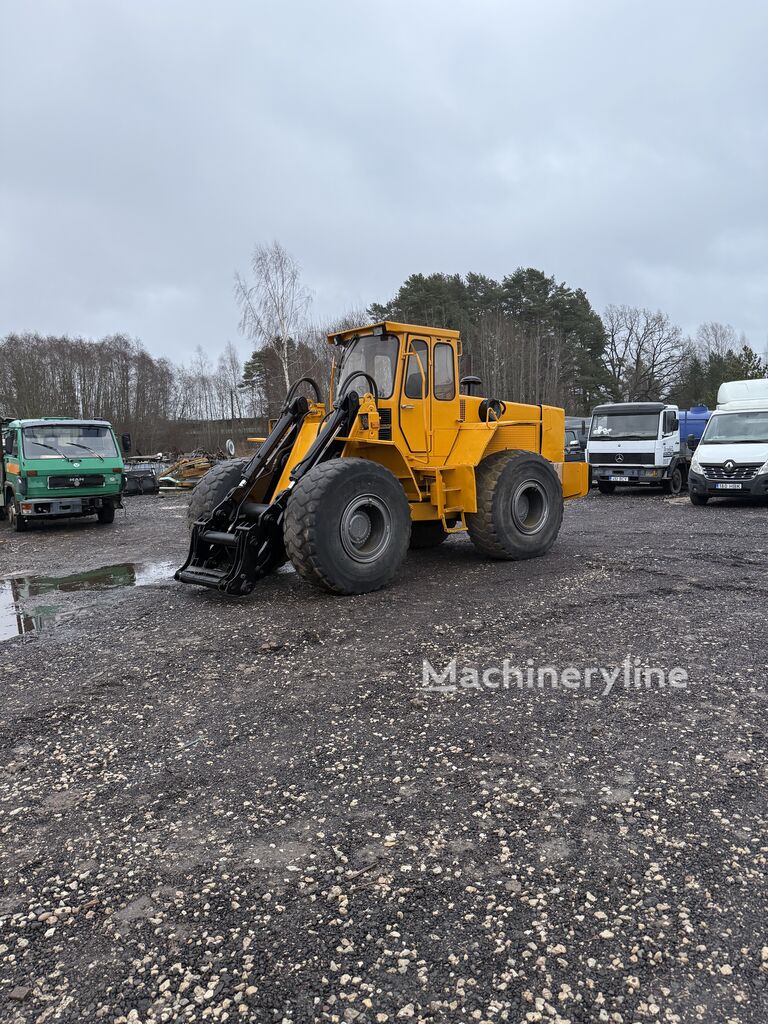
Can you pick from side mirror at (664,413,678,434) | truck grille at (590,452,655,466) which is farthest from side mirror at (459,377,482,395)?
side mirror at (664,413,678,434)

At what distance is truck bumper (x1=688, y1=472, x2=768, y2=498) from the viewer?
14094 millimetres

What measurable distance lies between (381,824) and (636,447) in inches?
631

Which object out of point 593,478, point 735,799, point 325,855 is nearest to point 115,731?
point 325,855

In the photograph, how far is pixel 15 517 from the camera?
47.0ft

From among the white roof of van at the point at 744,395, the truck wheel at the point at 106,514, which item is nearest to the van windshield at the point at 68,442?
the truck wheel at the point at 106,514

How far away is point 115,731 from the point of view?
4.10m

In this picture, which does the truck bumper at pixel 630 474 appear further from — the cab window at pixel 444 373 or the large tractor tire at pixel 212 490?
the large tractor tire at pixel 212 490

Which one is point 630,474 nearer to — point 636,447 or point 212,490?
point 636,447

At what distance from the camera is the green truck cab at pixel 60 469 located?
13297 mm

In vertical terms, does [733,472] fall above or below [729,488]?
above

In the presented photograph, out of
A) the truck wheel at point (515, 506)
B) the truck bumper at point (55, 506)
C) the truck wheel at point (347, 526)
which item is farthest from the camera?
the truck bumper at point (55, 506)

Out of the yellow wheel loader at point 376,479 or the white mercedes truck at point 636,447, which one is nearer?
the yellow wheel loader at point 376,479

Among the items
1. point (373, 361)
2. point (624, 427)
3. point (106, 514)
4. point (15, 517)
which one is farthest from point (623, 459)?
point (15, 517)

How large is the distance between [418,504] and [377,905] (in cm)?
584
